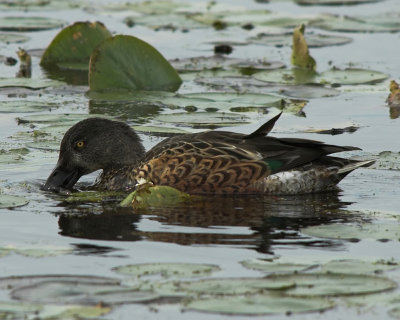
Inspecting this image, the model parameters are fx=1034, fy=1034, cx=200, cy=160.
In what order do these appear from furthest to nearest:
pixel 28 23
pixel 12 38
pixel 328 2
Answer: pixel 328 2 → pixel 28 23 → pixel 12 38

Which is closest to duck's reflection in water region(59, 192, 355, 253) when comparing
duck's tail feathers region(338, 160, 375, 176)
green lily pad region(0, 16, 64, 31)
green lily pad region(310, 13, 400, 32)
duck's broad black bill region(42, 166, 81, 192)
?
duck's tail feathers region(338, 160, 375, 176)

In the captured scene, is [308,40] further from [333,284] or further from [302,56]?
[333,284]

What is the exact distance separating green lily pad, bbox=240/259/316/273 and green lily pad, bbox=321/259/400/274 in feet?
0.53

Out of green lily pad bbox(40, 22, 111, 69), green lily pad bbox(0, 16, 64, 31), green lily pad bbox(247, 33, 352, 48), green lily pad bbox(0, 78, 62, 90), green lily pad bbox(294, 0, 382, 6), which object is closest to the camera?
green lily pad bbox(0, 78, 62, 90)

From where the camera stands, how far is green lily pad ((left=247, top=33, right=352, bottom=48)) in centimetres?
1852

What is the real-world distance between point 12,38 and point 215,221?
10.1 m

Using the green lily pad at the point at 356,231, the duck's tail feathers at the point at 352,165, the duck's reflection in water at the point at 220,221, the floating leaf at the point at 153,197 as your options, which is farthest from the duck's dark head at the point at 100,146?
the green lily pad at the point at 356,231

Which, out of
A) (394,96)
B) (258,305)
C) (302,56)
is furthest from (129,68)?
(258,305)

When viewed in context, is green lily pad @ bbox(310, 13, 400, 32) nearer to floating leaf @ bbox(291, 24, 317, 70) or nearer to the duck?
floating leaf @ bbox(291, 24, 317, 70)

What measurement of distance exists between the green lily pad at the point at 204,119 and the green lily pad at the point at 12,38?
19.7ft

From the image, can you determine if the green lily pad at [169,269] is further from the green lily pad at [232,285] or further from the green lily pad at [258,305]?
the green lily pad at [258,305]

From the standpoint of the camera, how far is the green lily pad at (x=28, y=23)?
64.5 feet

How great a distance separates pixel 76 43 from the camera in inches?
652

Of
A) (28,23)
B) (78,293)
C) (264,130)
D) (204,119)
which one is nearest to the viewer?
(78,293)
